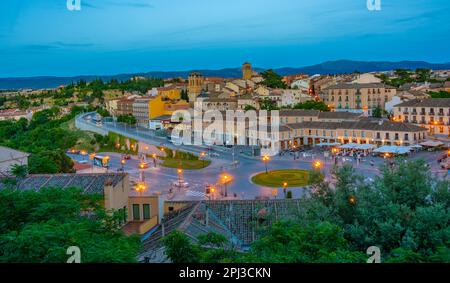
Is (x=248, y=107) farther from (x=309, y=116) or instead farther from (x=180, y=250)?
(x=180, y=250)

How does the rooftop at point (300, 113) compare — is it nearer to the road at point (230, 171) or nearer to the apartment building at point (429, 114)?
the apartment building at point (429, 114)

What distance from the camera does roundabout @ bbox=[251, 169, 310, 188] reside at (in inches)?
882

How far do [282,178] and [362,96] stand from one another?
73.7 feet

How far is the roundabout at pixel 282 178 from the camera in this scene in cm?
2241

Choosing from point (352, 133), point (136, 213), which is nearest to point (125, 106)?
point (352, 133)

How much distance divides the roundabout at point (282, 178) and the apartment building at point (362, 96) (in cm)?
2019

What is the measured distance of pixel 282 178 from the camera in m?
23.8

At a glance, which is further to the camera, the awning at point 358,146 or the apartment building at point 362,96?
the apartment building at point 362,96

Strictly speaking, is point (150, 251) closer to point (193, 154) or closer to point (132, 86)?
point (193, 154)

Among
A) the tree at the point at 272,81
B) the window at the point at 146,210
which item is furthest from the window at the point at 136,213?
the tree at the point at 272,81
